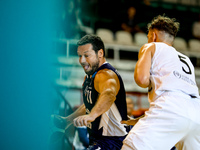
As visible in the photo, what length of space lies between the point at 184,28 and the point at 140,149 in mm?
8883

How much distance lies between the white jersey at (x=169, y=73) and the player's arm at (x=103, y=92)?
13.9 inches

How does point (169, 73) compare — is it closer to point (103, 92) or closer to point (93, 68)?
point (103, 92)

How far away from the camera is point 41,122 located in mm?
1361

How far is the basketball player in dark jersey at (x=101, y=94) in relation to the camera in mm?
2511

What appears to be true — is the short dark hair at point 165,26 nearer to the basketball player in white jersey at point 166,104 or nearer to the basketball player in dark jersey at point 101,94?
the basketball player in white jersey at point 166,104

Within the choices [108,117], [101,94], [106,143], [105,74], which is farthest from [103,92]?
[106,143]

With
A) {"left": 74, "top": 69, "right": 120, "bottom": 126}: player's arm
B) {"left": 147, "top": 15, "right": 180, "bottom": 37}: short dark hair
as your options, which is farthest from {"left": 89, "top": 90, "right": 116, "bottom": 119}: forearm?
{"left": 147, "top": 15, "right": 180, "bottom": 37}: short dark hair

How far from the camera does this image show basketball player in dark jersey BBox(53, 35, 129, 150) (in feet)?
8.24

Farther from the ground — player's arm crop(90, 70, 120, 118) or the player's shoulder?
the player's shoulder

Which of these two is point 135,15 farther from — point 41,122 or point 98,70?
point 41,122

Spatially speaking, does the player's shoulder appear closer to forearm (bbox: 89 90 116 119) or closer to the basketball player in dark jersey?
the basketball player in dark jersey

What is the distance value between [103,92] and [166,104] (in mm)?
563

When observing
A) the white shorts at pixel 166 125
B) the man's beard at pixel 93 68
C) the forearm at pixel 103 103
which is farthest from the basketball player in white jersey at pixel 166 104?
the man's beard at pixel 93 68

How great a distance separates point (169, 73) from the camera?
2301 mm
